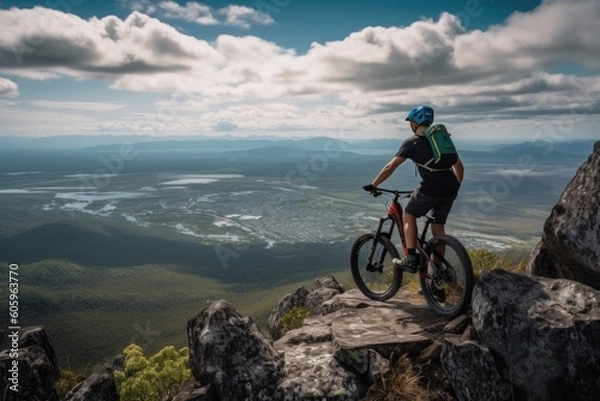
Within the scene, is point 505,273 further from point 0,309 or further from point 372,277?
point 0,309

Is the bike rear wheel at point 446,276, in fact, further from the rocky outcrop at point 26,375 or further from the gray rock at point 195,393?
the rocky outcrop at point 26,375

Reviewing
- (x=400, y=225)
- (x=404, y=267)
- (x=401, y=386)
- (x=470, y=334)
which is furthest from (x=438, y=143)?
(x=401, y=386)

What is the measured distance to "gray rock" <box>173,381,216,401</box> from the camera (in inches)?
285

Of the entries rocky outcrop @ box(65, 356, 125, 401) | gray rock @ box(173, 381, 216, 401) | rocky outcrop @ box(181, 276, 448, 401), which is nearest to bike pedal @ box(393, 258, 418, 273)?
rocky outcrop @ box(181, 276, 448, 401)

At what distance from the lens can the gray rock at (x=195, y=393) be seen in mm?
7242

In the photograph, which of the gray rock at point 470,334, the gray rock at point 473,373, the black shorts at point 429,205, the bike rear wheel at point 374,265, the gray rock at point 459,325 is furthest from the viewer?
the bike rear wheel at point 374,265

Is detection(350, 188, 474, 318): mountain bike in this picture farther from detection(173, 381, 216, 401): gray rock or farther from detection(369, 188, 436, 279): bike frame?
detection(173, 381, 216, 401): gray rock

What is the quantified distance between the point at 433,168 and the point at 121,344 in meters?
170

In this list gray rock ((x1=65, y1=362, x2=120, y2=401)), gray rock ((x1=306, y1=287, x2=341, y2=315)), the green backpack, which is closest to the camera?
the green backpack

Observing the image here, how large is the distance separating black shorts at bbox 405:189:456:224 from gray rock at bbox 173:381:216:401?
577cm

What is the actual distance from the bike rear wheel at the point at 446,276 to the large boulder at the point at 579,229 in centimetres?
167

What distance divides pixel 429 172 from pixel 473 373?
4.16 metres

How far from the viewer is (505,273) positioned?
7.01 metres

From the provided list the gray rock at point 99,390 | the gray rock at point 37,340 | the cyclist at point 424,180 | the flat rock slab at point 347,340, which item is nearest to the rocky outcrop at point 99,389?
the gray rock at point 99,390
